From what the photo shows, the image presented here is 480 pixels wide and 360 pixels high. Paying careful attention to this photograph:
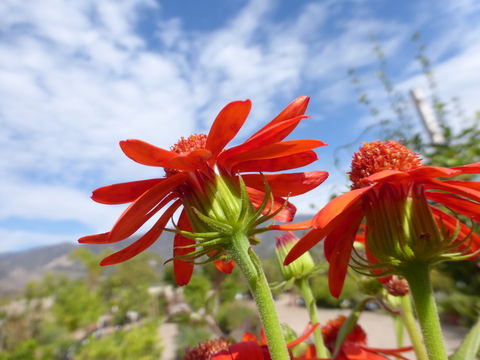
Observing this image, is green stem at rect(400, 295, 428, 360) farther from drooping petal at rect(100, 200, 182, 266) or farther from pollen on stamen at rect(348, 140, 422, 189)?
drooping petal at rect(100, 200, 182, 266)

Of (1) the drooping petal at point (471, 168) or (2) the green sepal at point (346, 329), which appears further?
(2) the green sepal at point (346, 329)

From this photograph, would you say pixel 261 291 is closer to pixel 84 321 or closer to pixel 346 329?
pixel 346 329

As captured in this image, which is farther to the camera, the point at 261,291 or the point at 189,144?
the point at 189,144

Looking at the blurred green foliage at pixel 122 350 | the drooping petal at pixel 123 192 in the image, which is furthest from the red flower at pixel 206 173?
the blurred green foliage at pixel 122 350

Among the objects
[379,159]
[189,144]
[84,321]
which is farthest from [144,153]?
[84,321]

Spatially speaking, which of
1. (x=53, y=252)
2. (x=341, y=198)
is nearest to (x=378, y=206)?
(x=341, y=198)

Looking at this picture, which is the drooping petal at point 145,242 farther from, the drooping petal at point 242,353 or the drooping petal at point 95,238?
the drooping petal at point 242,353

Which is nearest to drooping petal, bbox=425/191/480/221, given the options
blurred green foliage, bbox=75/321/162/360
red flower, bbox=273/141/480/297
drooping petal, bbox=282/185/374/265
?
red flower, bbox=273/141/480/297
